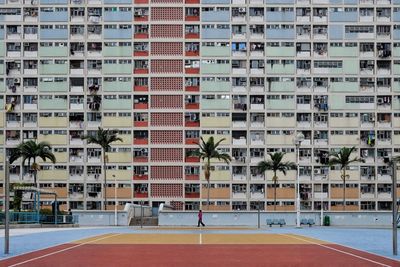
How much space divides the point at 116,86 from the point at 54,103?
907 centimetres

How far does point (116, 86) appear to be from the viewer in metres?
97.4

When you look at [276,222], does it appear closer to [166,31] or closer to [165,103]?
[165,103]

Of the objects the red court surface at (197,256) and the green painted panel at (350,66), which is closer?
the red court surface at (197,256)

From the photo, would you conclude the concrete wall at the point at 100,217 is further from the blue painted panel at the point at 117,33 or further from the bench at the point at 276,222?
the blue painted panel at the point at 117,33

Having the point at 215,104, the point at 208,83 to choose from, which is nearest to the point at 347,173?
the point at 215,104

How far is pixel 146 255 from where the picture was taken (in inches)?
1025

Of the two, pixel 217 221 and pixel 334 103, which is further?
pixel 334 103

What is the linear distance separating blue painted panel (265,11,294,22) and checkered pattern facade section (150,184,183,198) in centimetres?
2685

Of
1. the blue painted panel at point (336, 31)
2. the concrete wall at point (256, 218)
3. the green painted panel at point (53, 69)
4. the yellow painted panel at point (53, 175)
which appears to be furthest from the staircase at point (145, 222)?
the blue painted panel at point (336, 31)

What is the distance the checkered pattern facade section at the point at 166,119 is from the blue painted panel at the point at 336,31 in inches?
954

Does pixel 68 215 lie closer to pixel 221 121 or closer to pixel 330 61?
pixel 221 121

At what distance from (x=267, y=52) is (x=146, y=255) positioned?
243 ft

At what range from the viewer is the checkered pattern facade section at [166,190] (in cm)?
9512

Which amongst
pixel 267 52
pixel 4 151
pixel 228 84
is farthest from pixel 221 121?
pixel 4 151
